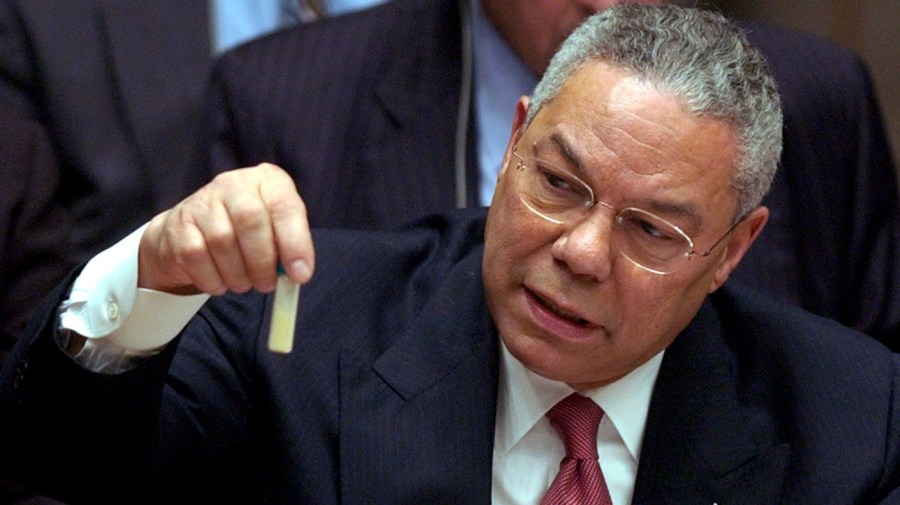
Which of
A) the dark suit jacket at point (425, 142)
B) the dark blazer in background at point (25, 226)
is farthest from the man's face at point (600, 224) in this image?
the dark blazer in background at point (25, 226)

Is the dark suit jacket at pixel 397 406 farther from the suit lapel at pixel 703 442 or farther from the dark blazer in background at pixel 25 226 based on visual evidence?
the dark blazer in background at pixel 25 226

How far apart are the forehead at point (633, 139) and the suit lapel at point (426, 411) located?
0.97ft

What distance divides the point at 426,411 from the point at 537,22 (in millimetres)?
1027

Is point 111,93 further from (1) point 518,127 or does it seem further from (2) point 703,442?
(2) point 703,442

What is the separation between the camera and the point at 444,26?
292cm

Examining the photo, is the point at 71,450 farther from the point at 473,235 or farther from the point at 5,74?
the point at 5,74

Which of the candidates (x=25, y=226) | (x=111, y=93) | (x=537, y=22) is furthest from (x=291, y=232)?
(x=111, y=93)

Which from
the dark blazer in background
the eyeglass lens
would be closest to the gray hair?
the eyeglass lens

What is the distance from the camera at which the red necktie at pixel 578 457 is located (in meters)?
2.05

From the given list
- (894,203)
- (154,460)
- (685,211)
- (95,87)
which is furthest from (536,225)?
(95,87)

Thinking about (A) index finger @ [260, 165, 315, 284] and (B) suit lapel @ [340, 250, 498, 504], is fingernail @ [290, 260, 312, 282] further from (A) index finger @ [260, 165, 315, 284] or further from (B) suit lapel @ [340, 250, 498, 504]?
(B) suit lapel @ [340, 250, 498, 504]

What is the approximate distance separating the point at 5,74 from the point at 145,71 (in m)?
0.28

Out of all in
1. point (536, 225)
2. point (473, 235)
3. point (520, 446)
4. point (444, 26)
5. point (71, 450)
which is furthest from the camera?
point (444, 26)

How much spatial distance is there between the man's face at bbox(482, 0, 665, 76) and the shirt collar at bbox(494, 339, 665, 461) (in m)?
0.84
